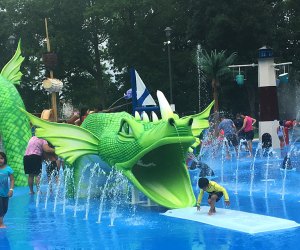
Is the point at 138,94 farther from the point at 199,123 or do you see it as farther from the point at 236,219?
the point at 236,219

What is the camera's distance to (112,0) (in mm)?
38688

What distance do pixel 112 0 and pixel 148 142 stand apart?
31.8 m

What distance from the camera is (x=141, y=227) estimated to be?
7617 millimetres

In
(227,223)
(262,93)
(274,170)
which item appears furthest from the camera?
(262,93)

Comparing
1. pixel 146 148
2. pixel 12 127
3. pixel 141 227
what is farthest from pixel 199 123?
pixel 12 127

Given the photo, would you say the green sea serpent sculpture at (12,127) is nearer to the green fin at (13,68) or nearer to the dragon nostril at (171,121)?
the green fin at (13,68)

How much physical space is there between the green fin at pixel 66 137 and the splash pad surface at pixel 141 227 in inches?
42.1

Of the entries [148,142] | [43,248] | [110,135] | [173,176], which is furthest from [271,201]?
[43,248]

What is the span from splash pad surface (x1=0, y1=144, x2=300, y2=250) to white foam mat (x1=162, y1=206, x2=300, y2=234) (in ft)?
0.41

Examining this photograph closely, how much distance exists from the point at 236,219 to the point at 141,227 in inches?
55.5

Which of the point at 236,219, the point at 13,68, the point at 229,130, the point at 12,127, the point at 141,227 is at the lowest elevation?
the point at 141,227

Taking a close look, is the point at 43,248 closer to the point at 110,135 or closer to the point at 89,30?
the point at 110,135

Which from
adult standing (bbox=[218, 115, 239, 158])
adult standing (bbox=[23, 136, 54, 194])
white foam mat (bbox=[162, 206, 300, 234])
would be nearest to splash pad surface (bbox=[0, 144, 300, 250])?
white foam mat (bbox=[162, 206, 300, 234])

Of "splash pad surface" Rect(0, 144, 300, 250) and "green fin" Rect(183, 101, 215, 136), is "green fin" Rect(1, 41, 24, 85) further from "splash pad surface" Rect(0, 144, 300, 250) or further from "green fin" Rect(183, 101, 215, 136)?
"green fin" Rect(183, 101, 215, 136)
